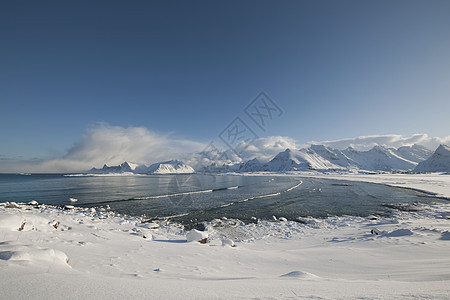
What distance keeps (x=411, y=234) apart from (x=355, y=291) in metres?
10.6

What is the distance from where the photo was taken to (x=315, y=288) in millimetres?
3639

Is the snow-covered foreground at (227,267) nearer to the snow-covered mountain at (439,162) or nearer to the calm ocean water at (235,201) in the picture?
the calm ocean water at (235,201)

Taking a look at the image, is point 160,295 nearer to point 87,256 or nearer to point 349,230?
point 87,256

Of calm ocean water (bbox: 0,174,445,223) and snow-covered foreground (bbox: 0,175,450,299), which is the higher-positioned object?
snow-covered foreground (bbox: 0,175,450,299)

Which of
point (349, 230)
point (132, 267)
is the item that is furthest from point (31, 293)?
point (349, 230)

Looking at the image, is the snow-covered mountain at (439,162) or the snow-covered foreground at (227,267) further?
the snow-covered mountain at (439,162)

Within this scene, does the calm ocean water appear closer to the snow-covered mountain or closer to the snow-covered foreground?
the snow-covered foreground

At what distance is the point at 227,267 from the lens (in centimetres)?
628

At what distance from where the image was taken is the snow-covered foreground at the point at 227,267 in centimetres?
320

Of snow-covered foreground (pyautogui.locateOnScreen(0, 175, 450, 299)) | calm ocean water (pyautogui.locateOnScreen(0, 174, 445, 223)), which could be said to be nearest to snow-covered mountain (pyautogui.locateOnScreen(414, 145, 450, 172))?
calm ocean water (pyautogui.locateOnScreen(0, 174, 445, 223))

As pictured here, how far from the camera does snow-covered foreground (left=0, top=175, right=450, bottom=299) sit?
3.20 metres

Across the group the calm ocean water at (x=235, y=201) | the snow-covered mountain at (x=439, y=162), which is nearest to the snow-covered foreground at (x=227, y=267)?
the calm ocean water at (x=235, y=201)

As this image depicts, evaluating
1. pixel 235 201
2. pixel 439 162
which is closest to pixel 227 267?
pixel 235 201

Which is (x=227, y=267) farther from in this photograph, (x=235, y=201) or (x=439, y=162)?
(x=439, y=162)
